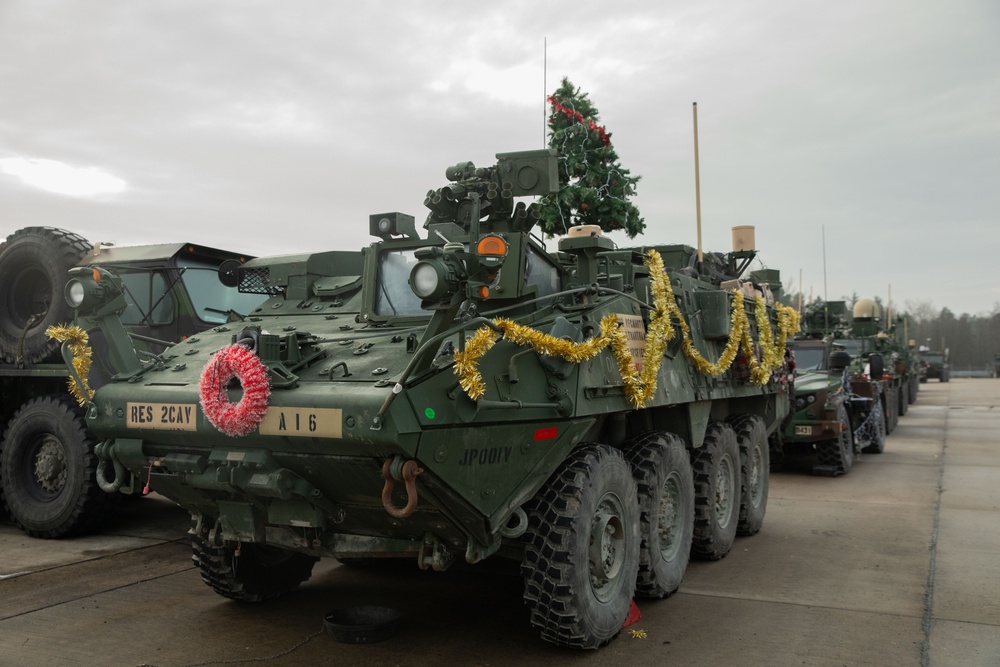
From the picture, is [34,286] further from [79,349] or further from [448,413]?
[448,413]

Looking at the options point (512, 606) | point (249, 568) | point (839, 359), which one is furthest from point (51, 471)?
point (839, 359)

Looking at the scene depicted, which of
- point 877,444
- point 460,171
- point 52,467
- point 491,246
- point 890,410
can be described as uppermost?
point 460,171

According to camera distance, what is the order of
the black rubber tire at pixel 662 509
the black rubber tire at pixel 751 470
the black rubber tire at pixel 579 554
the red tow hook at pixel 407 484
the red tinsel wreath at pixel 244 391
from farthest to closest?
1. the black rubber tire at pixel 751 470
2. the black rubber tire at pixel 662 509
3. the black rubber tire at pixel 579 554
4. the red tinsel wreath at pixel 244 391
5. the red tow hook at pixel 407 484

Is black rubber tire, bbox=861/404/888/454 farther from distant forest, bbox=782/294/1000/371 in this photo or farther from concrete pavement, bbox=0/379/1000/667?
distant forest, bbox=782/294/1000/371

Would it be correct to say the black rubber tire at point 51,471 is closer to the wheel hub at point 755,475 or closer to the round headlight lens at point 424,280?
the round headlight lens at point 424,280

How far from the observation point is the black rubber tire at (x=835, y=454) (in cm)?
1224

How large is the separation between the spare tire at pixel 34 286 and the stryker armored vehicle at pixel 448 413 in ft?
9.17

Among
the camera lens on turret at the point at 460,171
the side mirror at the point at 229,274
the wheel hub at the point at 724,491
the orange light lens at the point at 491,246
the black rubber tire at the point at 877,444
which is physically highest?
the camera lens on turret at the point at 460,171

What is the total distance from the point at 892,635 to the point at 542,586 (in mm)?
2133

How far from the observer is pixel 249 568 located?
609 centimetres

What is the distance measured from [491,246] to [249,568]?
2896 mm

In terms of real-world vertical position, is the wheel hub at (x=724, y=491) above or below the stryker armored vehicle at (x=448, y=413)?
below

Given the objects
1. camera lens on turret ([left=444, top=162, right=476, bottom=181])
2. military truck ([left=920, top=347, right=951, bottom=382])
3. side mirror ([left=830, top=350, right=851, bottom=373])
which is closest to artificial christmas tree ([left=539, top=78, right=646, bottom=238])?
side mirror ([left=830, top=350, right=851, bottom=373])

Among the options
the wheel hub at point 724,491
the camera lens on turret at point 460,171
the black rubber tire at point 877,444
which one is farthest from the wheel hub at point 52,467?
the black rubber tire at point 877,444
